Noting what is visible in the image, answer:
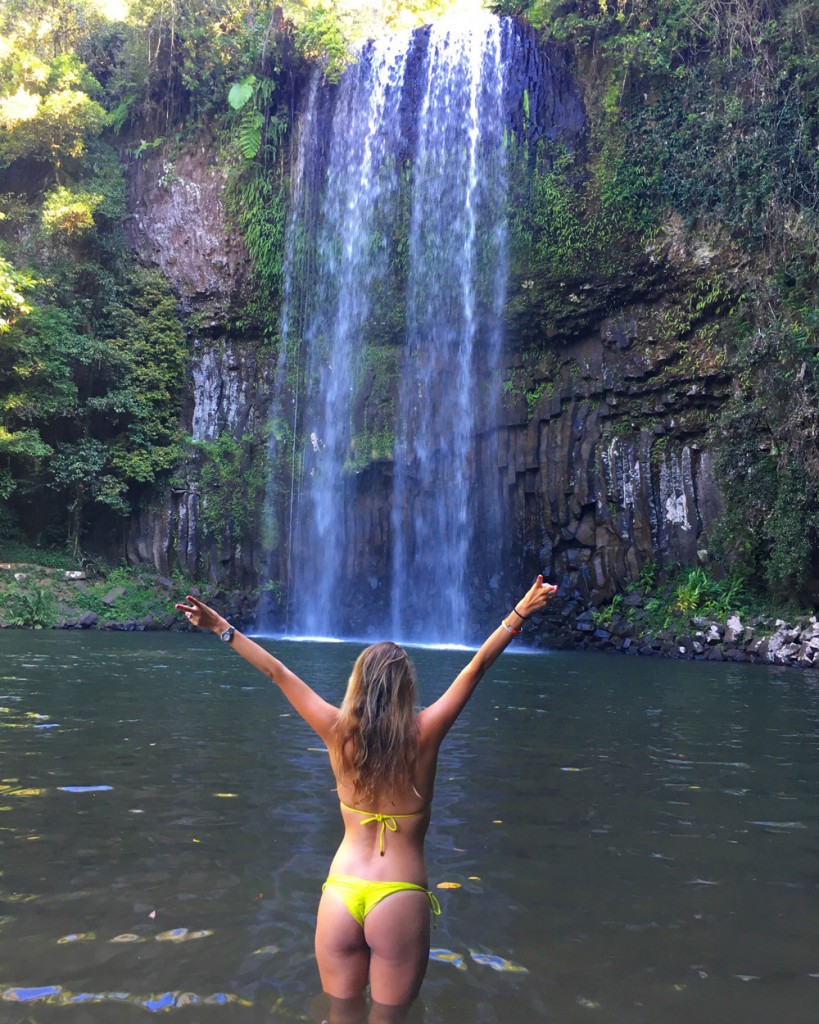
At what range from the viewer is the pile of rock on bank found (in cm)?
1666

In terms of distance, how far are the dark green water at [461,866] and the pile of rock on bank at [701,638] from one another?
810 centimetres

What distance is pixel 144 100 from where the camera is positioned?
28859 mm

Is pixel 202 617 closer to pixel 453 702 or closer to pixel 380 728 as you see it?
pixel 380 728

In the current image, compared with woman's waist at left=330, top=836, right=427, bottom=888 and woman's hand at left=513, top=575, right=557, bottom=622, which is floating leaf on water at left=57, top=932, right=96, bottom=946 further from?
woman's hand at left=513, top=575, right=557, bottom=622

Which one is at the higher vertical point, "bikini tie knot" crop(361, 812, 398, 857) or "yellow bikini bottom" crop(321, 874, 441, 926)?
"bikini tie knot" crop(361, 812, 398, 857)

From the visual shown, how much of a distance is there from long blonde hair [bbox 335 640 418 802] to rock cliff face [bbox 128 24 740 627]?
60.6 feet

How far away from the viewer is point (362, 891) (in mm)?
2766

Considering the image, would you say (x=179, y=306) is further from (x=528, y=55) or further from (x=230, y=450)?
(x=528, y=55)

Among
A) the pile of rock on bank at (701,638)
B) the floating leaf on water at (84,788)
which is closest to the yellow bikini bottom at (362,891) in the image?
the floating leaf on water at (84,788)

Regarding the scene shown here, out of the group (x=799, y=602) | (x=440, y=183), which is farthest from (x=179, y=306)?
(x=799, y=602)

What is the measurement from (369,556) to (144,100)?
56.8 ft

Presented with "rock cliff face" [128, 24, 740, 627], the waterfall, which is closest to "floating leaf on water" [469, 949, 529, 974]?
"rock cliff face" [128, 24, 740, 627]

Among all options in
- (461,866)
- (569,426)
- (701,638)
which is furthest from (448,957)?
(569,426)

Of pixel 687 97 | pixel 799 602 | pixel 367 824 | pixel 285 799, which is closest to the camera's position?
pixel 367 824
